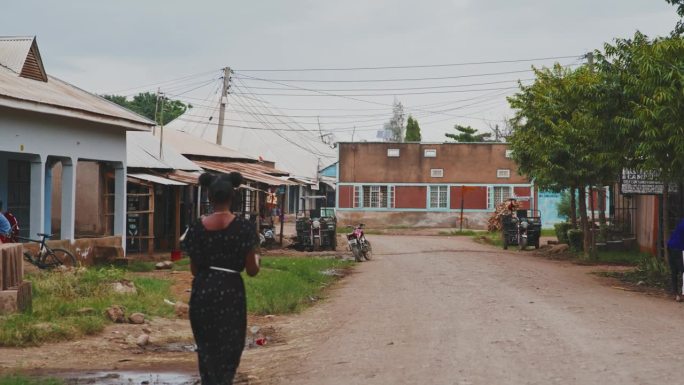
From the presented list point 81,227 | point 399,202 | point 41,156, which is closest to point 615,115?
point 41,156

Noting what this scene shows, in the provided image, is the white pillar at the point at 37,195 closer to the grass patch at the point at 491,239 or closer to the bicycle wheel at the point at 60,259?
the bicycle wheel at the point at 60,259

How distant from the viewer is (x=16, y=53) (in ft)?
70.2

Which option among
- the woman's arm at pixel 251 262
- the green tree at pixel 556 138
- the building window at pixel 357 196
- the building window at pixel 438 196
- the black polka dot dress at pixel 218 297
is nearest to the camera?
the black polka dot dress at pixel 218 297

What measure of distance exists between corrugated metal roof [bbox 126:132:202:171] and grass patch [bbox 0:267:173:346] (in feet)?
31.8

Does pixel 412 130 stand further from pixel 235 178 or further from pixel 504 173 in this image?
pixel 235 178

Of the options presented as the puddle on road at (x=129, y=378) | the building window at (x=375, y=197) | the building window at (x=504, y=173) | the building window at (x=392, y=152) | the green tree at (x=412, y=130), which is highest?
the green tree at (x=412, y=130)

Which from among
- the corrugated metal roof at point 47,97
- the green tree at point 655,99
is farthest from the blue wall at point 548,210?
the green tree at point 655,99

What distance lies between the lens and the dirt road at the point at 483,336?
336 inches

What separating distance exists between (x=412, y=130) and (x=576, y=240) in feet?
156

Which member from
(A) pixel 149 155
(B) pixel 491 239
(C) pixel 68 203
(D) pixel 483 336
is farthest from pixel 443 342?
(B) pixel 491 239

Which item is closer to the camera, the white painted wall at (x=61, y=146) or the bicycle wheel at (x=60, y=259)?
the bicycle wheel at (x=60, y=259)

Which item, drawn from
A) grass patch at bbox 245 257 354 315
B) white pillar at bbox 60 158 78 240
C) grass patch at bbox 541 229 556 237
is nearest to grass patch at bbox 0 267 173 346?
grass patch at bbox 245 257 354 315

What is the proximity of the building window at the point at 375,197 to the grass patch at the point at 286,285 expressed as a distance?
33370 millimetres

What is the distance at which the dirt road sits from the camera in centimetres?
855
